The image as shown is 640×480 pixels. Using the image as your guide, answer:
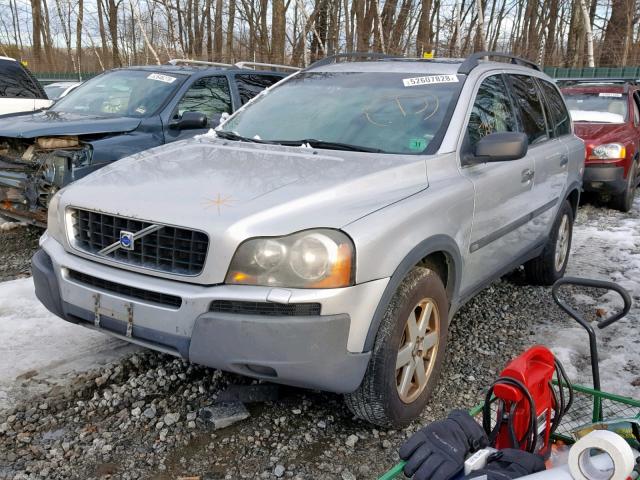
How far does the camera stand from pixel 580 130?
863 centimetres

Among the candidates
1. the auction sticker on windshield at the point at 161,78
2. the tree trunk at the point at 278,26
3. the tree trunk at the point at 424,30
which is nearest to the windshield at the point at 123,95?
the auction sticker on windshield at the point at 161,78

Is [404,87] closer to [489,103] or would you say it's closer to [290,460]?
[489,103]

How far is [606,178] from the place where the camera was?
8031 millimetres

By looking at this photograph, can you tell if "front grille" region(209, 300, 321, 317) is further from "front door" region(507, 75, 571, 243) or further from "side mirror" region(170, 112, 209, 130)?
"side mirror" region(170, 112, 209, 130)

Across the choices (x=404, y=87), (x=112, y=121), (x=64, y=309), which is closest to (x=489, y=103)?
(x=404, y=87)

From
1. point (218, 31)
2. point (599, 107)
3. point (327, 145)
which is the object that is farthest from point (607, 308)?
point (218, 31)

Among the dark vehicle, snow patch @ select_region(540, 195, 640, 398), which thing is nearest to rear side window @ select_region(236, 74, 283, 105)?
the dark vehicle

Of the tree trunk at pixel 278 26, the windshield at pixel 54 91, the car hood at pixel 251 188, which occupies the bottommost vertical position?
the car hood at pixel 251 188

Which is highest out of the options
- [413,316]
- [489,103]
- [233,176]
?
[489,103]

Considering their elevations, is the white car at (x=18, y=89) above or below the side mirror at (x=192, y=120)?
above

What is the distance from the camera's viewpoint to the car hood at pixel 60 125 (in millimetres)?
4995

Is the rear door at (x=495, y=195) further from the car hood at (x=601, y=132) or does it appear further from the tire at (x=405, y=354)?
the car hood at (x=601, y=132)

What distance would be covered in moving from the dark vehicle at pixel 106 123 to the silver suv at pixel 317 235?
1803 mm

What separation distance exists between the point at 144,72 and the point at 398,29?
763 inches
